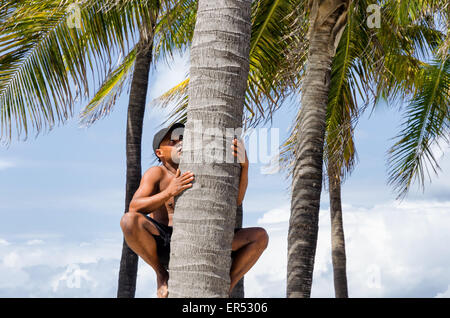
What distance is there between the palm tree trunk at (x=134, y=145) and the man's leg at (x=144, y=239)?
21.0ft

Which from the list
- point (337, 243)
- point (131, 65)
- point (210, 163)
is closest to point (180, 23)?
point (131, 65)

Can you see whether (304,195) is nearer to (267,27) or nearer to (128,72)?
(267,27)

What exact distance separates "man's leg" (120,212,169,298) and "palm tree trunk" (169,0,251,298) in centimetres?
57

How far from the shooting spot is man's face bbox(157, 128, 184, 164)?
4652 mm

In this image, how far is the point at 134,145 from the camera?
37.4 ft

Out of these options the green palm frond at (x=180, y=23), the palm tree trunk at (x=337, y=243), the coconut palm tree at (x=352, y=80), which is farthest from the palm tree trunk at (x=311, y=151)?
the palm tree trunk at (x=337, y=243)

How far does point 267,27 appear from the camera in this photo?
35.1 ft

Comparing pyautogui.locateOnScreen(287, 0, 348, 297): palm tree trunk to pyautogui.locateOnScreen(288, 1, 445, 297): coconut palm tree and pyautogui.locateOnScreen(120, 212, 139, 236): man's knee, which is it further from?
pyautogui.locateOnScreen(120, 212, 139, 236): man's knee

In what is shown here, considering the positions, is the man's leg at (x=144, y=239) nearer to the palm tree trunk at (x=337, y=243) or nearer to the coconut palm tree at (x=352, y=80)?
the coconut palm tree at (x=352, y=80)

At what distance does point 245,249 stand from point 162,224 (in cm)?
68

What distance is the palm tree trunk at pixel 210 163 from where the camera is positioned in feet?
12.0

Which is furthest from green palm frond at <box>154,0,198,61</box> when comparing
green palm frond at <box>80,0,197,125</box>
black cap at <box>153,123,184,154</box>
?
black cap at <box>153,123,184,154</box>

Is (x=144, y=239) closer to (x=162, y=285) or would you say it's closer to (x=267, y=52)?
(x=162, y=285)

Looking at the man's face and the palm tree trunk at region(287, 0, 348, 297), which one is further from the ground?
the palm tree trunk at region(287, 0, 348, 297)
